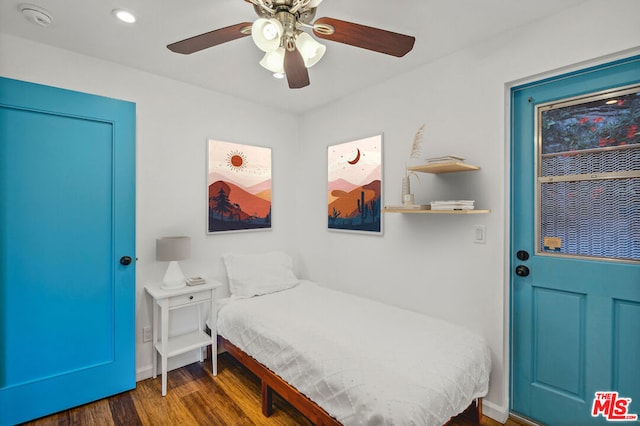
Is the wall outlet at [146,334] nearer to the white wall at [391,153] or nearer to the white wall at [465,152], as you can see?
the white wall at [391,153]

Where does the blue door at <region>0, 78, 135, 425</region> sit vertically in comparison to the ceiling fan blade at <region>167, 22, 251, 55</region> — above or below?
below

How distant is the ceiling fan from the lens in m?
1.31

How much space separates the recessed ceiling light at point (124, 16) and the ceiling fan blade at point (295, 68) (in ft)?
3.44

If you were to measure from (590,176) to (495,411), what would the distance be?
1605 millimetres

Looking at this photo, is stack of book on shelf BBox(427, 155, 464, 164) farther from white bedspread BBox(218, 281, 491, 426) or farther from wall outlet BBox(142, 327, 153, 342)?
wall outlet BBox(142, 327, 153, 342)

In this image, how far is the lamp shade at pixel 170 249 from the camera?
2.45m

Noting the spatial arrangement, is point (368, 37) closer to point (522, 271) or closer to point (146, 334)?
point (522, 271)

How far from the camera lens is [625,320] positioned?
66.1 inches

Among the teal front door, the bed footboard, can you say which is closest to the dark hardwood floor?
the bed footboard

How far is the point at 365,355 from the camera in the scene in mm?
1713

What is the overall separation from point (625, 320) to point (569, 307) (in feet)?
0.79

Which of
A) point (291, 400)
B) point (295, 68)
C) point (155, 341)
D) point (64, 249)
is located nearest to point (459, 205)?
point (295, 68)

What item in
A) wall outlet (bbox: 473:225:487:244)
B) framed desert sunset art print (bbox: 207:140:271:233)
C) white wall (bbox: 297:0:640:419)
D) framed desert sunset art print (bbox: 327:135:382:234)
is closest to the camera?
white wall (bbox: 297:0:640:419)

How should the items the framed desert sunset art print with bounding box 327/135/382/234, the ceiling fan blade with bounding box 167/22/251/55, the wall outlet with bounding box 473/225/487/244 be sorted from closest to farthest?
the ceiling fan blade with bounding box 167/22/251/55 < the wall outlet with bounding box 473/225/487/244 < the framed desert sunset art print with bounding box 327/135/382/234
